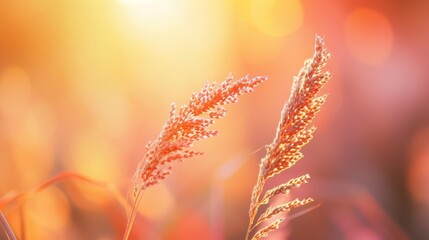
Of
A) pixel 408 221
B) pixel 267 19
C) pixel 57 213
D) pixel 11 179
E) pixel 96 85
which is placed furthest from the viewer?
pixel 267 19

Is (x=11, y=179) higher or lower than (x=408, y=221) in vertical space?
higher

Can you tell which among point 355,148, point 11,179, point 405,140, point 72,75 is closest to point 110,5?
point 72,75

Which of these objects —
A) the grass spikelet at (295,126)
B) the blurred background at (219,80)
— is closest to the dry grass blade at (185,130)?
the grass spikelet at (295,126)

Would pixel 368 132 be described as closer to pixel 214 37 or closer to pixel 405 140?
Answer: pixel 405 140

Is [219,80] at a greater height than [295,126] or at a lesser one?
greater

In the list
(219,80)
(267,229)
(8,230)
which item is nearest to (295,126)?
(267,229)

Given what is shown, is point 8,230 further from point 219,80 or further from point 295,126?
point 219,80

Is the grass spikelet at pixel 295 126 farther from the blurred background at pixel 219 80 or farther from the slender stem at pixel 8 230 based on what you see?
the blurred background at pixel 219 80
